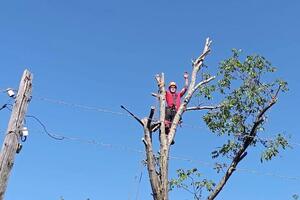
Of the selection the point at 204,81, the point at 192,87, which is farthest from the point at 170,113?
the point at 204,81

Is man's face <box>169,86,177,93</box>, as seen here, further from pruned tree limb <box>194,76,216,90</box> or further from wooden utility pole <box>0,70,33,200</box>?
wooden utility pole <box>0,70,33,200</box>

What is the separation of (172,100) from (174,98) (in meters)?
0.09

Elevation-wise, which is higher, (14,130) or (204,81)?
(204,81)

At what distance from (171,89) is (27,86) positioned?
13.4ft

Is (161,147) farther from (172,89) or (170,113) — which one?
(172,89)

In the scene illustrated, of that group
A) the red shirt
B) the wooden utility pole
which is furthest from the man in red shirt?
the wooden utility pole

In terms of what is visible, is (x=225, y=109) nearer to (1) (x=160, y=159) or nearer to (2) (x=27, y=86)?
(1) (x=160, y=159)

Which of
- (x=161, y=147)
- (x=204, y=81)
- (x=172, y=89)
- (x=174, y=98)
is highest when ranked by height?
(x=204, y=81)

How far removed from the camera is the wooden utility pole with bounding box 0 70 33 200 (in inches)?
262

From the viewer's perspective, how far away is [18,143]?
7.03 m

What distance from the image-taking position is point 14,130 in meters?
7.01

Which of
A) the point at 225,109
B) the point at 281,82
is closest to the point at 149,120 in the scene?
the point at 225,109

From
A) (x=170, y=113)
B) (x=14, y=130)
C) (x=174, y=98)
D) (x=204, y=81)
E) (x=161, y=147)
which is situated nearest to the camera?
(x=14, y=130)

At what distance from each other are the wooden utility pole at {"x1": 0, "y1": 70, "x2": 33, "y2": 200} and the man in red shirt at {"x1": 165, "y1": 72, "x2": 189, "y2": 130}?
11.8ft
